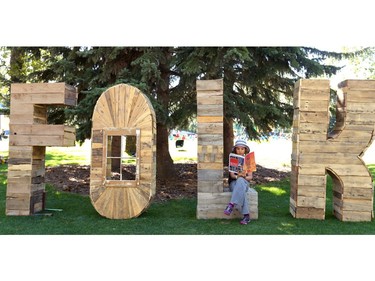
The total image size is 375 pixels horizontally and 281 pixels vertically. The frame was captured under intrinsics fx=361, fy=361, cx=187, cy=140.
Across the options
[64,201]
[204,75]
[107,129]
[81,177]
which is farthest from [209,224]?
[81,177]

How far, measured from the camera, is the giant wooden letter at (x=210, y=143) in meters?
6.27

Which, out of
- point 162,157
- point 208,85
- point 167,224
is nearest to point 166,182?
point 162,157

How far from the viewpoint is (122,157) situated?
20.6 ft

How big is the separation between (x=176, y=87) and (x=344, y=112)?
4489 millimetres

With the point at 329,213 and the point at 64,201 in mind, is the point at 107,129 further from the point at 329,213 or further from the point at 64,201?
the point at 329,213

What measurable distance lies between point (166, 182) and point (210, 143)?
3567mm

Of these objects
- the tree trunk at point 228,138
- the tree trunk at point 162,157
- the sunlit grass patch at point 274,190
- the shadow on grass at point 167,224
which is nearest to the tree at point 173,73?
the tree trunk at point 162,157

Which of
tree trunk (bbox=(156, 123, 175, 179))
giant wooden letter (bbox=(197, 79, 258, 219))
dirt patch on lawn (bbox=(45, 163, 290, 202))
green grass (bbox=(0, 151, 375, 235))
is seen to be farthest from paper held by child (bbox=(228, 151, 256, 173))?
tree trunk (bbox=(156, 123, 175, 179))

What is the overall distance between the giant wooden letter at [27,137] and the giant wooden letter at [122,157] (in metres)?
0.73

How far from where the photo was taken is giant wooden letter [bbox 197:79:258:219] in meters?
6.27

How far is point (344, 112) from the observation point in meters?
6.32

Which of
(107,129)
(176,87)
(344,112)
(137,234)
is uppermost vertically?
(176,87)

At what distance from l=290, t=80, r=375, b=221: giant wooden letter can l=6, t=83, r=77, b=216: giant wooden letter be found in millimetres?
4242

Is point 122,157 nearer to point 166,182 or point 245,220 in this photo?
point 245,220
